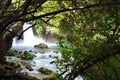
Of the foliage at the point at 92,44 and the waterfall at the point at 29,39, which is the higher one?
the foliage at the point at 92,44

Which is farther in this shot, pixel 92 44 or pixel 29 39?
pixel 29 39

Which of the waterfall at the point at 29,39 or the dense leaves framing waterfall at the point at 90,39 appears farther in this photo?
the waterfall at the point at 29,39

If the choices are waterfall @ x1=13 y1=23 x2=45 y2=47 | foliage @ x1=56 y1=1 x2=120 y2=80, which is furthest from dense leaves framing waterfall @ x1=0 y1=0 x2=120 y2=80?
waterfall @ x1=13 y1=23 x2=45 y2=47

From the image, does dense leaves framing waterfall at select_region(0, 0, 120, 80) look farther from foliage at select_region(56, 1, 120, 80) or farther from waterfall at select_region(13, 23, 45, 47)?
waterfall at select_region(13, 23, 45, 47)

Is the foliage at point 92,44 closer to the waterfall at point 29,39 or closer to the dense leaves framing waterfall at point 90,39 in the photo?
the dense leaves framing waterfall at point 90,39

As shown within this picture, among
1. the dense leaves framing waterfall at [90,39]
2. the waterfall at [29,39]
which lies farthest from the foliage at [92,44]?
the waterfall at [29,39]

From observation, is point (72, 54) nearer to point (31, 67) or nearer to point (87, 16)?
point (87, 16)

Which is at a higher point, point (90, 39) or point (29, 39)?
point (90, 39)

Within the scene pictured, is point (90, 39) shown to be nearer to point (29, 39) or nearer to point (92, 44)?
point (92, 44)

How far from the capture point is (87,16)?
5.47 m

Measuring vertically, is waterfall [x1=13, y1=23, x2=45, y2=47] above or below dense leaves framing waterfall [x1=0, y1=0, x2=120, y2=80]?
below

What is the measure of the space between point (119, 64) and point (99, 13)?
1.12 metres

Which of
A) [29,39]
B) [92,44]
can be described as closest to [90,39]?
[92,44]

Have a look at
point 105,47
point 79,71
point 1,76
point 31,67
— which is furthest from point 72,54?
point 31,67
